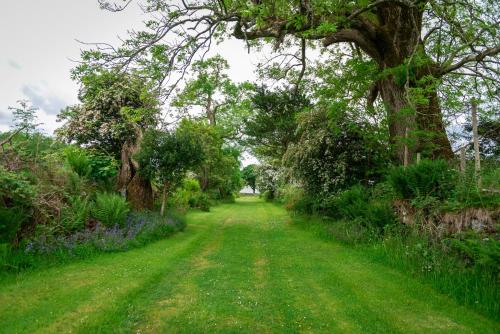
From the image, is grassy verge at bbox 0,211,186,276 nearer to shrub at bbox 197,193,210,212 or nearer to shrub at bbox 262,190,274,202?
shrub at bbox 197,193,210,212

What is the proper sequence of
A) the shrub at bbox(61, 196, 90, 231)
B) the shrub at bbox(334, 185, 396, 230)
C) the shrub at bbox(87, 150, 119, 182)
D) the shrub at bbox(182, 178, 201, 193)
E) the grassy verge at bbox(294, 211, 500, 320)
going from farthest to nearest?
the shrub at bbox(182, 178, 201, 193) → the shrub at bbox(87, 150, 119, 182) → the shrub at bbox(334, 185, 396, 230) → the shrub at bbox(61, 196, 90, 231) → the grassy verge at bbox(294, 211, 500, 320)

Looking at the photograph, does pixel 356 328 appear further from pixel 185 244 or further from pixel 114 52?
pixel 114 52

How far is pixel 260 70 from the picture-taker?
13281 mm

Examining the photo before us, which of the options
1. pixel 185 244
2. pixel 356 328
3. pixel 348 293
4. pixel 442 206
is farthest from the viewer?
pixel 185 244

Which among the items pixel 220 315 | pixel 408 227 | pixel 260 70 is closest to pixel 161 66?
pixel 260 70

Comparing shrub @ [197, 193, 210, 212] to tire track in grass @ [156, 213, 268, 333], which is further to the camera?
shrub @ [197, 193, 210, 212]

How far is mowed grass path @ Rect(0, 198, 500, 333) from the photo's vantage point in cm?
407

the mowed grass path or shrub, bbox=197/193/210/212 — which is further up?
shrub, bbox=197/193/210/212

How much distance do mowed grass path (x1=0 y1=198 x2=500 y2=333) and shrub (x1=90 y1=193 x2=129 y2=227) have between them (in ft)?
5.50

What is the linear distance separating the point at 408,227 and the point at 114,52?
7.90 m

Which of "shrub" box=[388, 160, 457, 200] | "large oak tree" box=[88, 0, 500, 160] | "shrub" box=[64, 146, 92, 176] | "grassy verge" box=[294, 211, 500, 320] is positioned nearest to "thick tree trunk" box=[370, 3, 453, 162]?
"large oak tree" box=[88, 0, 500, 160]

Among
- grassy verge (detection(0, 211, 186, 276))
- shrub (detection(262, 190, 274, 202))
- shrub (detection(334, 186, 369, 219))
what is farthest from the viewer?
shrub (detection(262, 190, 274, 202))

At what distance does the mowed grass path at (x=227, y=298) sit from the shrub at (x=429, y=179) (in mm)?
1956

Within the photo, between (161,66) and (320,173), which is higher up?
(161,66)
